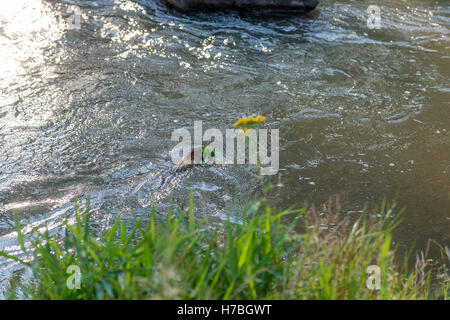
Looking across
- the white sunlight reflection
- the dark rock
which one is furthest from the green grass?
the dark rock

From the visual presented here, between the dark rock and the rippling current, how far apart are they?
21 cm

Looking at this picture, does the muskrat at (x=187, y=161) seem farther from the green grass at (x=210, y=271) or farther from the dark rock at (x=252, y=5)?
the dark rock at (x=252, y=5)

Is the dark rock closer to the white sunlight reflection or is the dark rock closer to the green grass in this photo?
the white sunlight reflection

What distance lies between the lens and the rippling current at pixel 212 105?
12.3 feet

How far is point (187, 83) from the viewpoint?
5301mm

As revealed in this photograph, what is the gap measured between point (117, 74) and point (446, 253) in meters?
3.71

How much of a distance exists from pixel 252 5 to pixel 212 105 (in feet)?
9.89

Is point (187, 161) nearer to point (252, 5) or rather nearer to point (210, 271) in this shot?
point (210, 271)

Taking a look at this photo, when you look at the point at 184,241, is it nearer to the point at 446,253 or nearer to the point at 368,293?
the point at 368,293

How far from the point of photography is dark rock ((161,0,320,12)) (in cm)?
722

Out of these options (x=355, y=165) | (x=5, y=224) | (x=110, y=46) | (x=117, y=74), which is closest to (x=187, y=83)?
(x=117, y=74)

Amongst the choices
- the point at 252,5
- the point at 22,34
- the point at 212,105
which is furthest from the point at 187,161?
the point at 252,5

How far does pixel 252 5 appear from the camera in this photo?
7348 millimetres

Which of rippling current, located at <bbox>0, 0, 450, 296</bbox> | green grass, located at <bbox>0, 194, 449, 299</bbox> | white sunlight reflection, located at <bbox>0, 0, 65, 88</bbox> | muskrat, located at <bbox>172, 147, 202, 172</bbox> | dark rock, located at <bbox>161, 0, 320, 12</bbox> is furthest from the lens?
dark rock, located at <bbox>161, 0, 320, 12</bbox>
